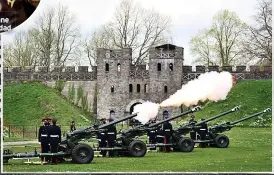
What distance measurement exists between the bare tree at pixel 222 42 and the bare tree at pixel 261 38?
1248mm

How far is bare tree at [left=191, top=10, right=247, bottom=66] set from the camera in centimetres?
4301

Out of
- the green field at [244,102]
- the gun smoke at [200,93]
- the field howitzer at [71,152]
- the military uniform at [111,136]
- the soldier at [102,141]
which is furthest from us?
the green field at [244,102]

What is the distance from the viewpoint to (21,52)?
38906 millimetres

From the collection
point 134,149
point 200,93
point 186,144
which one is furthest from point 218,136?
point 134,149

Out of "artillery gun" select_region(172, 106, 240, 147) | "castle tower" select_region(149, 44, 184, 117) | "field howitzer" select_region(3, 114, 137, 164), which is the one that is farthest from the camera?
"castle tower" select_region(149, 44, 184, 117)

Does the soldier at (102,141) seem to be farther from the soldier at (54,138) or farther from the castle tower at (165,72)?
the castle tower at (165,72)

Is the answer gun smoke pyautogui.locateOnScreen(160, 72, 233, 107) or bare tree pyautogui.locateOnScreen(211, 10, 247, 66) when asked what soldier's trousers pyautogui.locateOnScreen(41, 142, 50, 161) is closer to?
gun smoke pyautogui.locateOnScreen(160, 72, 233, 107)

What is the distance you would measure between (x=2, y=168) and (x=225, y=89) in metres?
11.2

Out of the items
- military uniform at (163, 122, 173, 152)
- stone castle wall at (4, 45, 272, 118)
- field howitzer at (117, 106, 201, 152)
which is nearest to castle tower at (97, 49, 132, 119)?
stone castle wall at (4, 45, 272, 118)

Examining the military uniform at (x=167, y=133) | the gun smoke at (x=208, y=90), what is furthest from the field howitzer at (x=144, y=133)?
the gun smoke at (x=208, y=90)

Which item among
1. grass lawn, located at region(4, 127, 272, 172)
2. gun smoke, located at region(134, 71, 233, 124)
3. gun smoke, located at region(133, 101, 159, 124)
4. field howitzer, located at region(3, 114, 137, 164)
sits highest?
gun smoke, located at region(134, 71, 233, 124)

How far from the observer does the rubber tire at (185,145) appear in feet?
78.8

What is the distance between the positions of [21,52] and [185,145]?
58.2 feet

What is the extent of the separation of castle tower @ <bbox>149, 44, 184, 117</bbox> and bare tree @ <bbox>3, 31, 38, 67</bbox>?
9182 mm
